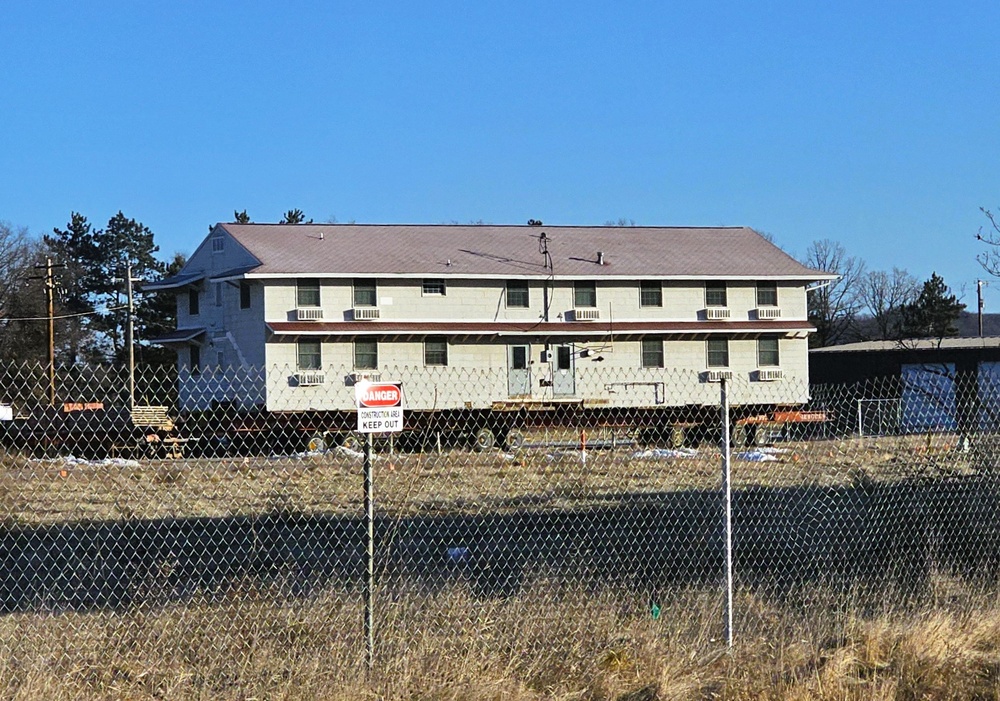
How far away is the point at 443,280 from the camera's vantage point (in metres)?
36.7

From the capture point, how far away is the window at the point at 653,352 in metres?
38.1

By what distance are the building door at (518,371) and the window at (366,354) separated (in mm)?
4140

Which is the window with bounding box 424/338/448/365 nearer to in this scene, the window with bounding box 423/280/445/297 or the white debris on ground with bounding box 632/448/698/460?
the window with bounding box 423/280/445/297

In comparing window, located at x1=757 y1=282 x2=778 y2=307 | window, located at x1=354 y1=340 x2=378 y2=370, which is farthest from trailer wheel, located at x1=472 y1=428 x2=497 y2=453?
window, located at x1=757 y1=282 x2=778 y2=307

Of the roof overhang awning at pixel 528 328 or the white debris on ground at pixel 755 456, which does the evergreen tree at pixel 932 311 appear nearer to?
the roof overhang awning at pixel 528 328

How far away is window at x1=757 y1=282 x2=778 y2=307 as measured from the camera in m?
39.0

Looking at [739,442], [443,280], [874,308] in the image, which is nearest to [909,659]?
[739,442]

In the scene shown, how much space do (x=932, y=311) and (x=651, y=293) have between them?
38975mm

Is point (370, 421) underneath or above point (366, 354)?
underneath

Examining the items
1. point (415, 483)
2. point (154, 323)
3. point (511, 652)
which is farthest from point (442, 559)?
point (154, 323)

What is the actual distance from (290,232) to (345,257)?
2.91 meters

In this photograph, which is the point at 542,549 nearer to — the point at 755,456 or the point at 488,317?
the point at 755,456

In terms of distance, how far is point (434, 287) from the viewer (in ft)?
120

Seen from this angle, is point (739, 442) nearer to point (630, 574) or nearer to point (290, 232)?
point (290, 232)
